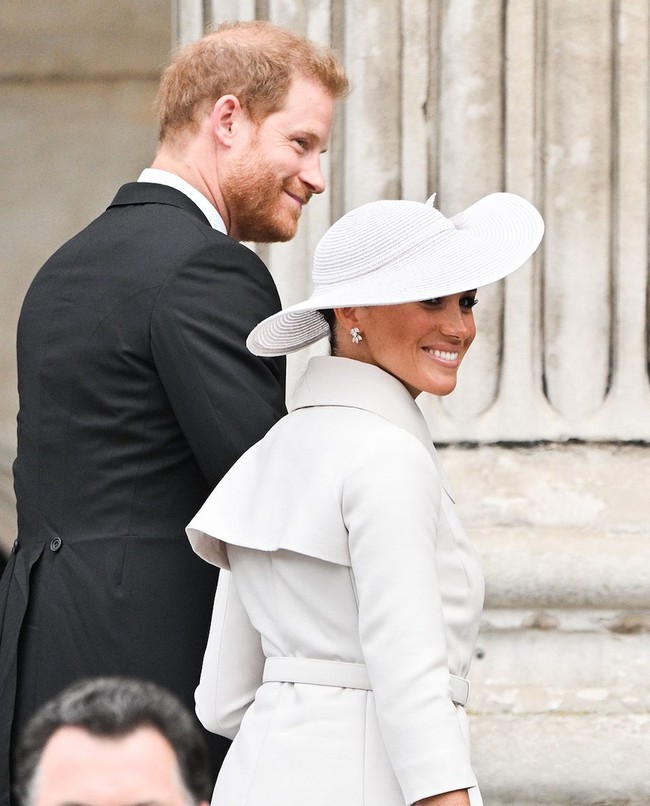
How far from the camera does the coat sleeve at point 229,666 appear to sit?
162 cm

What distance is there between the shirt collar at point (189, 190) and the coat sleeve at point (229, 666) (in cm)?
48

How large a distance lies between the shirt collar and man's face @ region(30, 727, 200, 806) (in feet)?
3.62

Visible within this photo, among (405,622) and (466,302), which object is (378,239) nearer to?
(466,302)

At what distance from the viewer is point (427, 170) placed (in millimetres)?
2475

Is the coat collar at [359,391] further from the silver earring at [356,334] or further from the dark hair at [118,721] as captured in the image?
the dark hair at [118,721]

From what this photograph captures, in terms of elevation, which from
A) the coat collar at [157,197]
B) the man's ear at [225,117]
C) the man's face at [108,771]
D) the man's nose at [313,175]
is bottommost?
the man's face at [108,771]

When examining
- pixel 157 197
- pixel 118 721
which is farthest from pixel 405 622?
pixel 157 197

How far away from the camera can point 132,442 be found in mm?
1734

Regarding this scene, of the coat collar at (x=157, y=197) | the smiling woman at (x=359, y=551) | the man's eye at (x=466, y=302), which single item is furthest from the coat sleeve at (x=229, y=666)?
the coat collar at (x=157, y=197)

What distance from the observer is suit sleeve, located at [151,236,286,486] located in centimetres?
167

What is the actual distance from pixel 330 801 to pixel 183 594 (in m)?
0.37

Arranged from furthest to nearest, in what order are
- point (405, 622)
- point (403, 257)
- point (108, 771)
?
point (403, 257) < point (405, 622) < point (108, 771)

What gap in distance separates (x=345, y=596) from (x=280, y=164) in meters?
0.63

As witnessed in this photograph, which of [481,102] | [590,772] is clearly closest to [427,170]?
[481,102]
